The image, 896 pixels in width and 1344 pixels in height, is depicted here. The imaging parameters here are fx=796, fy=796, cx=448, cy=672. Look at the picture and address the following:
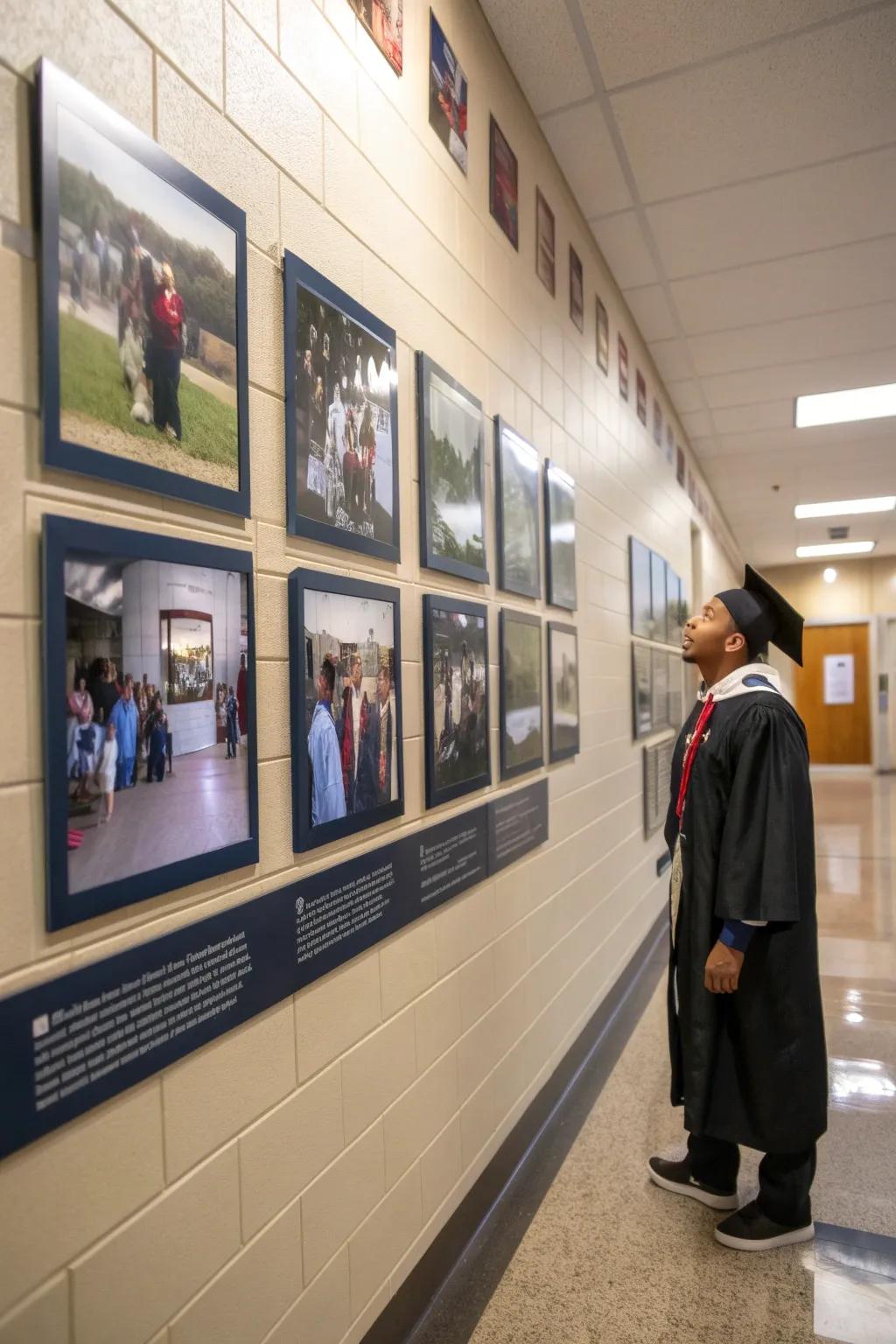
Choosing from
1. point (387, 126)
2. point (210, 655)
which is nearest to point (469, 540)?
point (387, 126)

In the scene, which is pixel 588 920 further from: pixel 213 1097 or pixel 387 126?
pixel 387 126

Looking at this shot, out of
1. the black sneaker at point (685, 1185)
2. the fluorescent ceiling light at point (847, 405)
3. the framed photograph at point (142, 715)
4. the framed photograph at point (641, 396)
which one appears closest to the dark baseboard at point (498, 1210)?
the black sneaker at point (685, 1185)

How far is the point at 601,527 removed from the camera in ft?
11.7

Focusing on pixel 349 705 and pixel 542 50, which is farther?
pixel 542 50

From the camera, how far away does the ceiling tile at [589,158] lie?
9.14 ft

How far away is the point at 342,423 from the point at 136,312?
525 millimetres

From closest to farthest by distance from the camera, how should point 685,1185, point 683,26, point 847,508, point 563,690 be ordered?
point 685,1185
point 683,26
point 563,690
point 847,508

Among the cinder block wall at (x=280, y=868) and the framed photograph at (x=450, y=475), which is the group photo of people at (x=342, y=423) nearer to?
the cinder block wall at (x=280, y=868)

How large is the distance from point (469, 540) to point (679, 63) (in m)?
1.79

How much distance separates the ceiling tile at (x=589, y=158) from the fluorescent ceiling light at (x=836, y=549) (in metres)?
8.37

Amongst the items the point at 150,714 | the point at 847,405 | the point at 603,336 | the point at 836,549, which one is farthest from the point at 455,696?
the point at 836,549

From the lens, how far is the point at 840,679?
39.6 feet

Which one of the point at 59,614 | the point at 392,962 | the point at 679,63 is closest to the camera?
the point at 59,614

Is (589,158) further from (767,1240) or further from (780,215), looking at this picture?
(767,1240)
